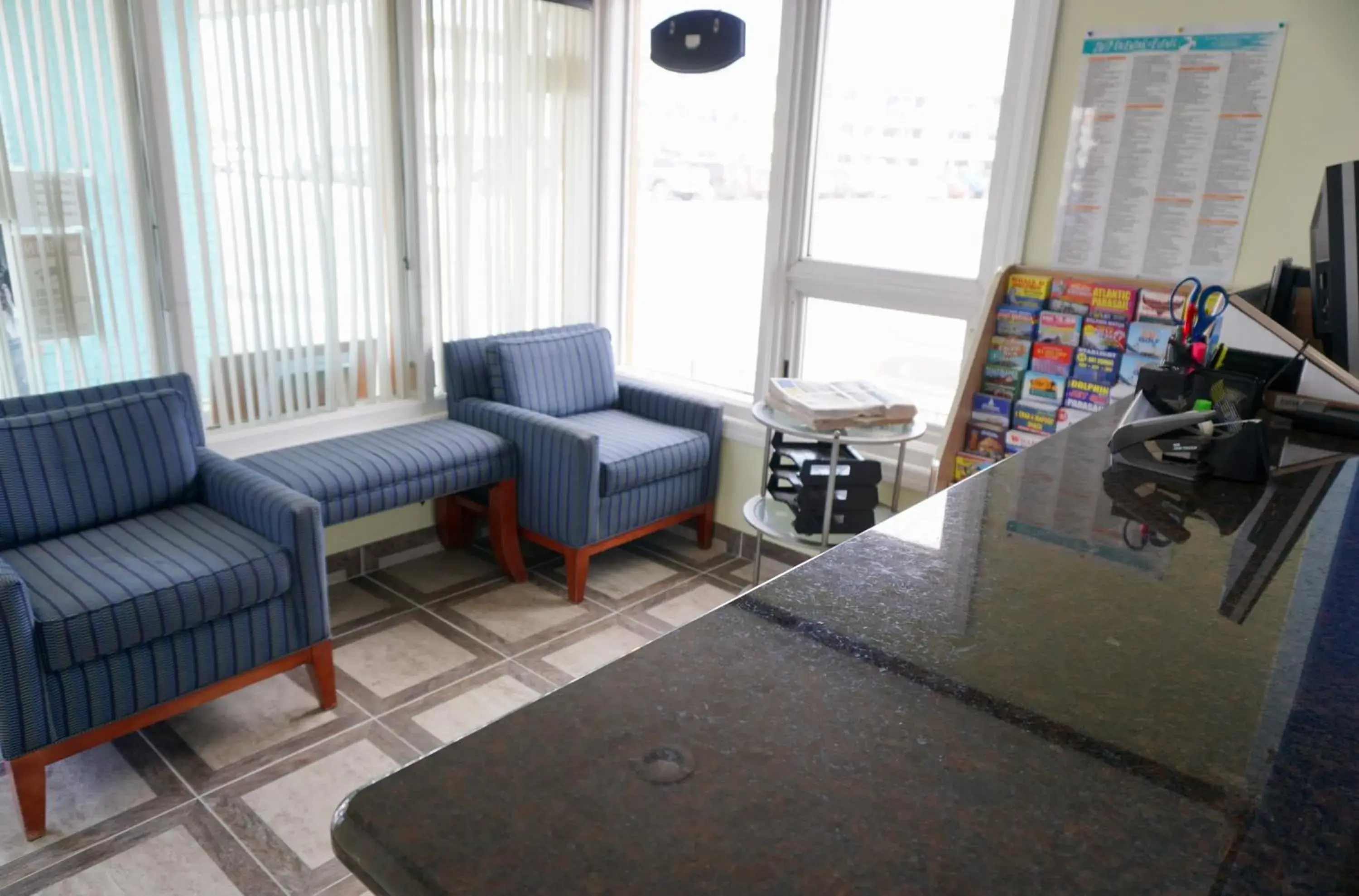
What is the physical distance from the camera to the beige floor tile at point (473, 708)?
8.13 ft

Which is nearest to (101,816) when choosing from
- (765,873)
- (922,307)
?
(765,873)

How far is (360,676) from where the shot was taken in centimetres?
271

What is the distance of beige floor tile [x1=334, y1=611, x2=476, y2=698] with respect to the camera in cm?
270

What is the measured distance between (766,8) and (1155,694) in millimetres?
3216

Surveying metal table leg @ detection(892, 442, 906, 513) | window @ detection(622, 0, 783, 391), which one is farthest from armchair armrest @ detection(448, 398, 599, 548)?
metal table leg @ detection(892, 442, 906, 513)

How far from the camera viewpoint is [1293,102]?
2316 mm

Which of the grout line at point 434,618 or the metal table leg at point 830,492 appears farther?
the grout line at point 434,618

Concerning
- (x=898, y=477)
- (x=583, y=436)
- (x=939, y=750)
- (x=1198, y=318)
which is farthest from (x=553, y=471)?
(x=939, y=750)

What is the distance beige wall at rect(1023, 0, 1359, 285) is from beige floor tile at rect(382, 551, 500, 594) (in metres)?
2.69

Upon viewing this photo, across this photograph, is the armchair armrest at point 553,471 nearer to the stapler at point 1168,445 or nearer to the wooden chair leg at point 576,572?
the wooden chair leg at point 576,572

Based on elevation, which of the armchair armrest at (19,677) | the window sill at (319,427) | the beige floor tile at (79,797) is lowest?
the beige floor tile at (79,797)

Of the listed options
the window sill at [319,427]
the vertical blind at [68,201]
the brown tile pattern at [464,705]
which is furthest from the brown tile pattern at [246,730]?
the vertical blind at [68,201]

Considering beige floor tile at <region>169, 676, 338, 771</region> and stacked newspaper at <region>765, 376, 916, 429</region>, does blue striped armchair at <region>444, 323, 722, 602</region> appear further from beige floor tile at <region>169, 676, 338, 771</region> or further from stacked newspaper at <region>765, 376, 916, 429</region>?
beige floor tile at <region>169, 676, 338, 771</region>

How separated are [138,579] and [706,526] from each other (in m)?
2.15
